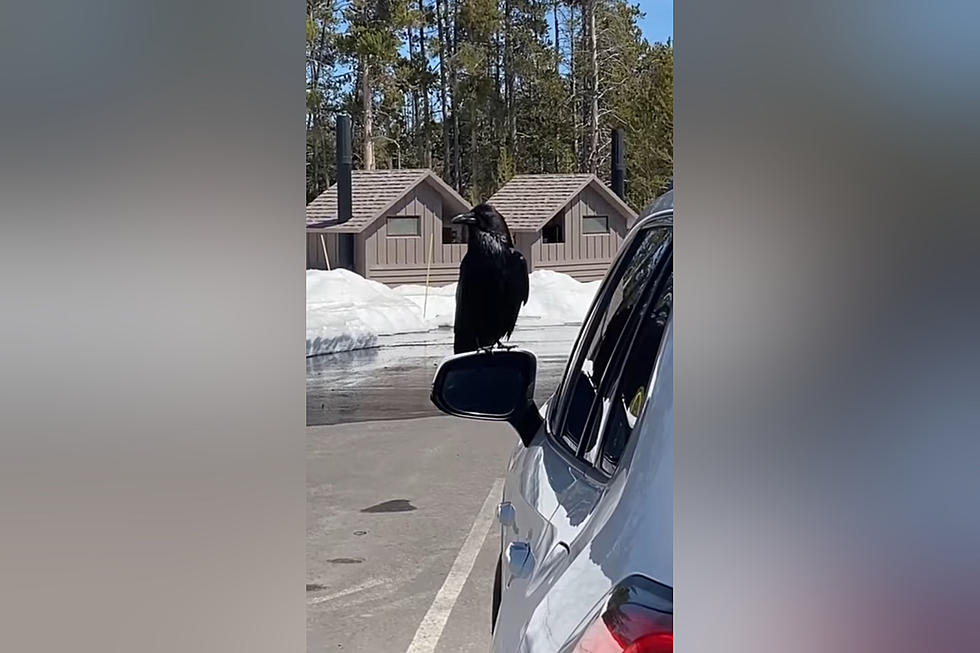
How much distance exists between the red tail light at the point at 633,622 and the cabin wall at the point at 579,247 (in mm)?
8130

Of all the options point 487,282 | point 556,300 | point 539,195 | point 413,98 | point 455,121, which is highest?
point 413,98

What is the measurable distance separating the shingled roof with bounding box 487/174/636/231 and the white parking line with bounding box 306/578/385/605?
5035 millimetres

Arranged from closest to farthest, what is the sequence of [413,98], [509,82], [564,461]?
[564,461], [509,82], [413,98]

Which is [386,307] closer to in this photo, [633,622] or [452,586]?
[452,586]

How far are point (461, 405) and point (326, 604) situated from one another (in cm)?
182

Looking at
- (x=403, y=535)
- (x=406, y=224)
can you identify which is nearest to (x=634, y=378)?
(x=403, y=535)

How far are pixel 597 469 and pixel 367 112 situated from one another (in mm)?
9632

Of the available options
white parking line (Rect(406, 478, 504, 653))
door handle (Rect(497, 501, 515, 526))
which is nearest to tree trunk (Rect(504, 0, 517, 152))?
white parking line (Rect(406, 478, 504, 653))

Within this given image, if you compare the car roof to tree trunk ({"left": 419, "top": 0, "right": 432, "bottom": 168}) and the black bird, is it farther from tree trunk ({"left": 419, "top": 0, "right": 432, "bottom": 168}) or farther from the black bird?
tree trunk ({"left": 419, "top": 0, "right": 432, "bottom": 168})

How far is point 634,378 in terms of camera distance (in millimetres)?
1184

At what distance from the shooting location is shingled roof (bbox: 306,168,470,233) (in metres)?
10.6
